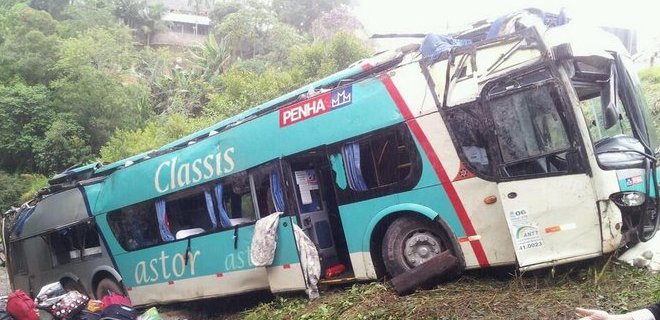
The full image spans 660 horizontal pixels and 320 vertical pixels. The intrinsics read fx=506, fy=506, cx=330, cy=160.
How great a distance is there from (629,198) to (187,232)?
19.4 feet

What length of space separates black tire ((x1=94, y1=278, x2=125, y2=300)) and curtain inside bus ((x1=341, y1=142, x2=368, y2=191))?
546 centimetres

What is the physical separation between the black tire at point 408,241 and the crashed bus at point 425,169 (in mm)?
15

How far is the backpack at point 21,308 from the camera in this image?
21.7ft

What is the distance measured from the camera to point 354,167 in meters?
5.80

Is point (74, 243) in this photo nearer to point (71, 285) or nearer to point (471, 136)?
point (71, 285)

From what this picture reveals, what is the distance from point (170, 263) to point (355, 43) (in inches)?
537

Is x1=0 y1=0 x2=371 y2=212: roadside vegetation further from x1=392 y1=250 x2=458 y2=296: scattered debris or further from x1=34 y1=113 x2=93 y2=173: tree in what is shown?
x1=392 y1=250 x2=458 y2=296: scattered debris


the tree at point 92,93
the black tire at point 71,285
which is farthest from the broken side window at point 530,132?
the tree at point 92,93

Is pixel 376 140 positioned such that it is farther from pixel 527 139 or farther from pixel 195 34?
pixel 195 34

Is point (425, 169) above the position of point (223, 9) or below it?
below

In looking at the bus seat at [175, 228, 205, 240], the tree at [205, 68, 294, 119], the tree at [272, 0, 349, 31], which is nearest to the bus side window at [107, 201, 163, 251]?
the bus seat at [175, 228, 205, 240]

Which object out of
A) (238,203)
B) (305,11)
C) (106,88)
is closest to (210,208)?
(238,203)

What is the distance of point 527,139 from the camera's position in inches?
181

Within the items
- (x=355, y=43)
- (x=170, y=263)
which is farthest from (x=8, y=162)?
(x=170, y=263)
